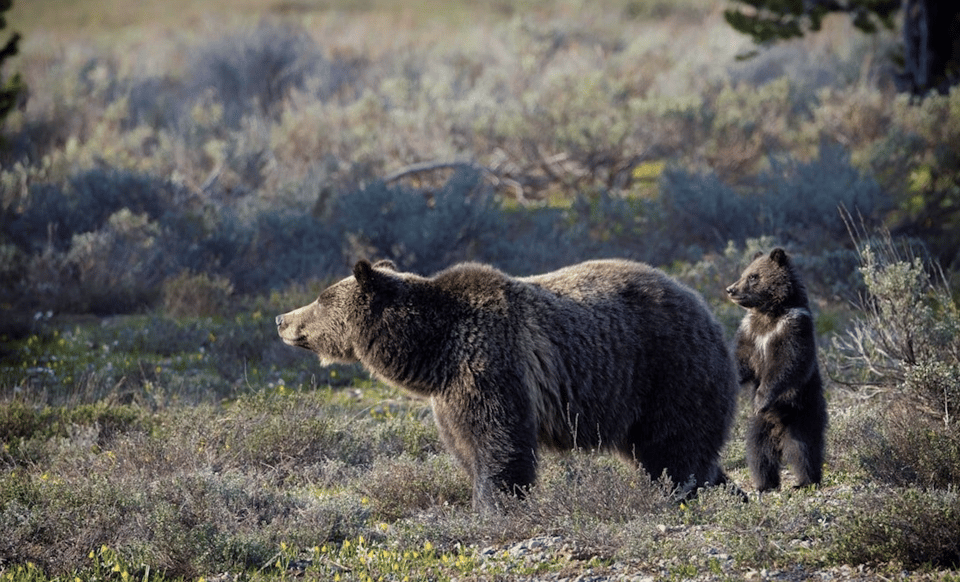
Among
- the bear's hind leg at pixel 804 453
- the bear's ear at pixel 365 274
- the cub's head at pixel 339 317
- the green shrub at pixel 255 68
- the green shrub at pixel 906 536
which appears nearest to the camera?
the green shrub at pixel 906 536

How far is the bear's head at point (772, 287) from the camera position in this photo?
810 centimetres

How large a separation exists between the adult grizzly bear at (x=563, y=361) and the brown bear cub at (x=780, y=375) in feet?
2.17

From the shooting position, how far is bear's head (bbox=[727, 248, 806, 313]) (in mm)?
8102

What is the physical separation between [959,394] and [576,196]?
1004 centimetres

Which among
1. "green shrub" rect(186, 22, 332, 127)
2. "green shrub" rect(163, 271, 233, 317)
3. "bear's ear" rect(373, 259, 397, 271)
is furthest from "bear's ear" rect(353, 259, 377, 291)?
"green shrub" rect(186, 22, 332, 127)

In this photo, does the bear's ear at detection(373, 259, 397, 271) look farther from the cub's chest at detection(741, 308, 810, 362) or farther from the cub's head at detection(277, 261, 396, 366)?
the cub's chest at detection(741, 308, 810, 362)

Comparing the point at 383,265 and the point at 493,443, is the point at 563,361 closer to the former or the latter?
the point at 493,443

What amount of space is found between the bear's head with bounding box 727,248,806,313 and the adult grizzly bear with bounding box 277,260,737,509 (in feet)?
3.29

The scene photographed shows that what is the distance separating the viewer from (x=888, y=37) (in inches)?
1059

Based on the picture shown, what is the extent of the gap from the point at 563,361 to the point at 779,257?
2140 millimetres

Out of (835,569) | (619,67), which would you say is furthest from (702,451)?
(619,67)

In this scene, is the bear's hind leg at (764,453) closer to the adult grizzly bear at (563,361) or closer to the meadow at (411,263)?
the meadow at (411,263)

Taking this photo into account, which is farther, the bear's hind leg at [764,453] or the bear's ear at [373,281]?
the bear's hind leg at [764,453]

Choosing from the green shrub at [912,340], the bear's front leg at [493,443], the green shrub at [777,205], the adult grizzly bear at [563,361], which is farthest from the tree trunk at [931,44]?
the bear's front leg at [493,443]
